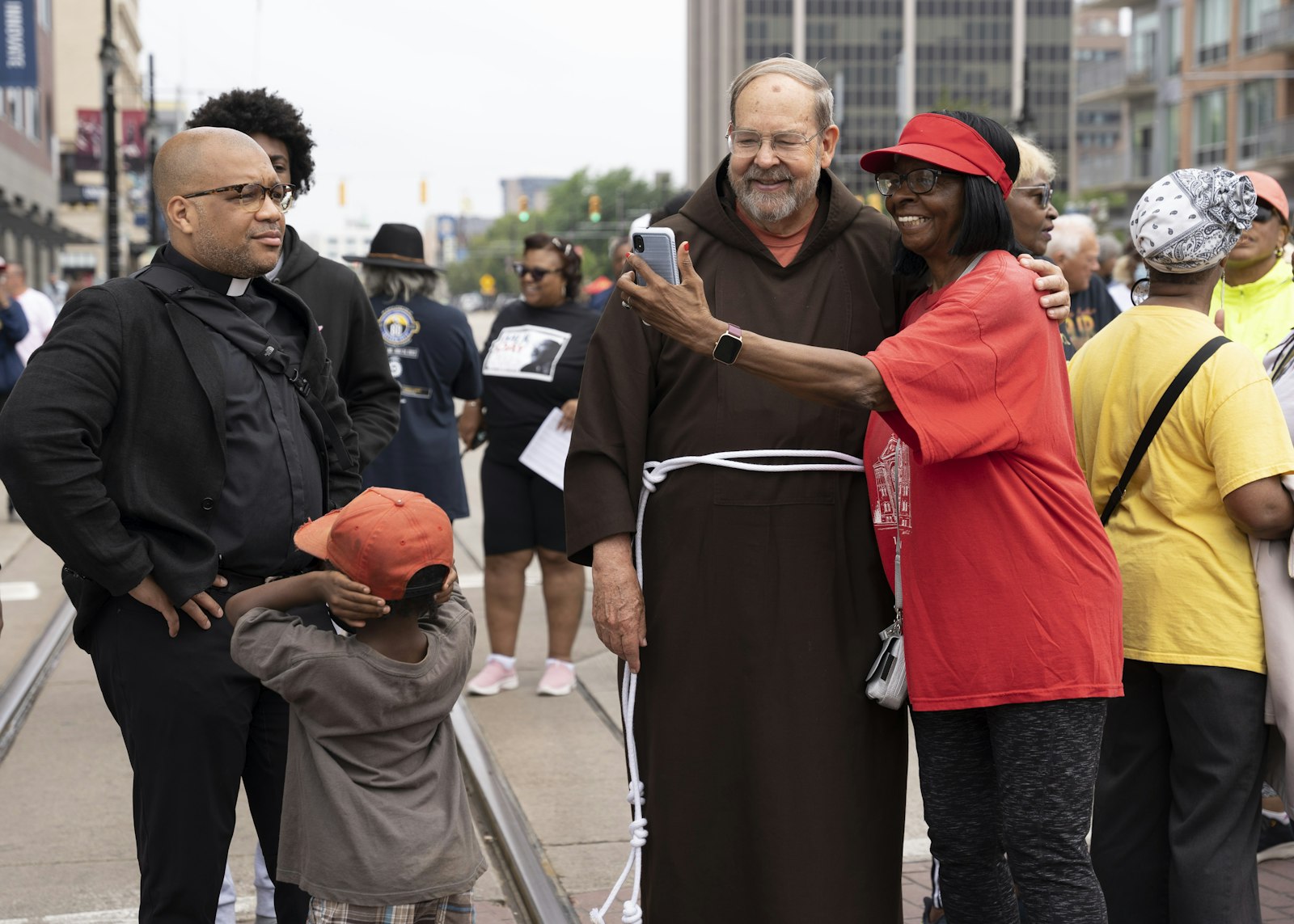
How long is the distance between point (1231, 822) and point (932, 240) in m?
1.55

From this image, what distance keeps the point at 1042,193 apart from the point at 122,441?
8.97 feet

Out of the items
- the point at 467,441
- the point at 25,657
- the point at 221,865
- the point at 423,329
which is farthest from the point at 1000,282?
the point at 25,657

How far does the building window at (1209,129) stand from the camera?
47.3 m

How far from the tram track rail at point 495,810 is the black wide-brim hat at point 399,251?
1.93 metres

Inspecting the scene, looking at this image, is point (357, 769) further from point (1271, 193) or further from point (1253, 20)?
point (1253, 20)

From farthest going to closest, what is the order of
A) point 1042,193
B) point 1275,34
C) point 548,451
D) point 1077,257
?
point 1275,34
point 548,451
point 1077,257
point 1042,193

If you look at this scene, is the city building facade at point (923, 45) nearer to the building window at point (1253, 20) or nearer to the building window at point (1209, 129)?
the building window at point (1209, 129)

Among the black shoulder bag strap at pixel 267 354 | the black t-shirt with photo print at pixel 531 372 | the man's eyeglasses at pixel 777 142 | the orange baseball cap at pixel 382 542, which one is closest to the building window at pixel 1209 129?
the black t-shirt with photo print at pixel 531 372

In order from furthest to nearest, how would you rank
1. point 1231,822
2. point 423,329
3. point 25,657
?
1. point 25,657
2. point 423,329
3. point 1231,822

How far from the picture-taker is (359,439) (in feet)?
13.6

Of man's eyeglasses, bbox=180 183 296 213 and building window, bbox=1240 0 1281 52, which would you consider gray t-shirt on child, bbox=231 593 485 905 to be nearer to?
man's eyeglasses, bbox=180 183 296 213

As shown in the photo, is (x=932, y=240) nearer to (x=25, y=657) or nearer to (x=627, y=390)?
(x=627, y=390)

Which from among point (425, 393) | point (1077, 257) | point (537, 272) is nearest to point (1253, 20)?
point (1077, 257)

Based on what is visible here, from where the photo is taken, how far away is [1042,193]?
4.50 m
